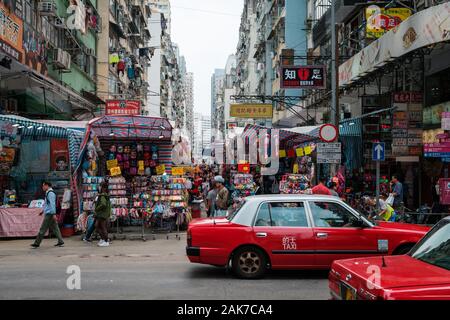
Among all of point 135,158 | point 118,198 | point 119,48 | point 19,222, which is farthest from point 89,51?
point 118,198

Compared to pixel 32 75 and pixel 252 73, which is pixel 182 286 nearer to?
pixel 32 75

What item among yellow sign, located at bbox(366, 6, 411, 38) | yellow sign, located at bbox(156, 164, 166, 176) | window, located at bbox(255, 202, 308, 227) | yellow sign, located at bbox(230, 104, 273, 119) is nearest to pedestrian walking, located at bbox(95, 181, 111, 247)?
yellow sign, located at bbox(156, 164, 166, 176)

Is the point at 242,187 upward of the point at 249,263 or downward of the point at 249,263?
upward

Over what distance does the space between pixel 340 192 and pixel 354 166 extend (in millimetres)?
3419

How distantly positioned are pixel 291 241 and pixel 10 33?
38.4ft

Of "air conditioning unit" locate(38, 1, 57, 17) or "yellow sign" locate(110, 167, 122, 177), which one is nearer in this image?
"yellow sign" locate(110, 167, 122, 177)

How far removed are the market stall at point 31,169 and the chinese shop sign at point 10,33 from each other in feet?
7.88

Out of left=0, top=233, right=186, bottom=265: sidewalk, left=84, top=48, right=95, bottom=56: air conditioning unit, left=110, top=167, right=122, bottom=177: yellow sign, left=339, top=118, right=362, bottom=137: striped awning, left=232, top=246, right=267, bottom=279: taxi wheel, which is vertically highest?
left=84, top=48, right=95, bottom=56: air conditioning unit

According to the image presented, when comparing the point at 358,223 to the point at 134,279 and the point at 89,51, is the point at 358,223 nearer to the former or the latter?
the point at 134,279

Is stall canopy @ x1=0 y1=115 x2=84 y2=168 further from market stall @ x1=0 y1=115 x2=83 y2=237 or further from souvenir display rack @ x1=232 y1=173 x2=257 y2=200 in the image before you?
souvenir display rack @ x1=232 y1=173 x2=257 y2=200

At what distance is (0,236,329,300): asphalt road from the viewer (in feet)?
25.8

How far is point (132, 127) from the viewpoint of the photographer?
55.4ft

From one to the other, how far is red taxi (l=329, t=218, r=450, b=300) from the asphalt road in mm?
2465
